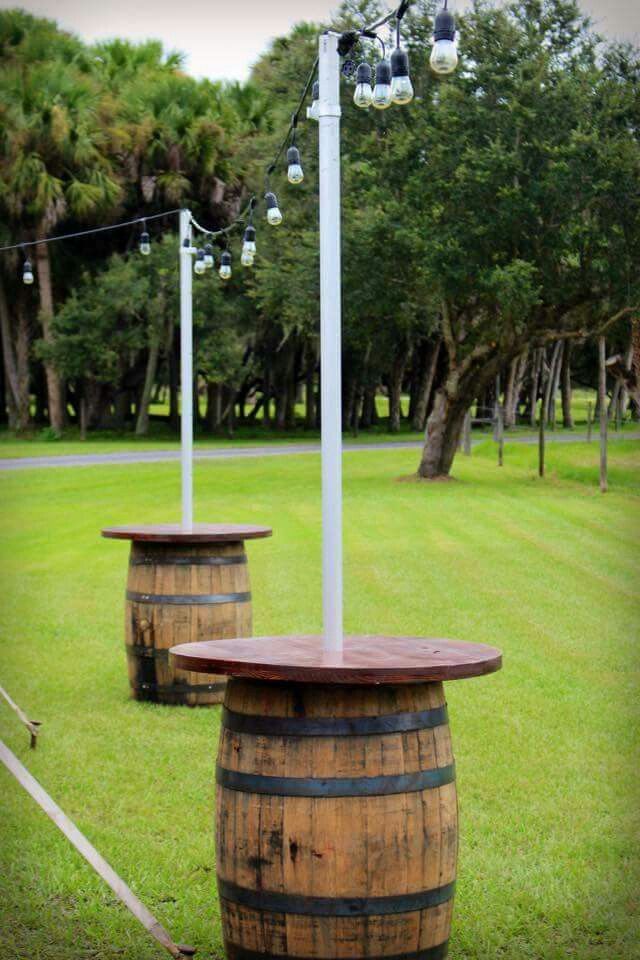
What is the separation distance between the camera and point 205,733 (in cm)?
913

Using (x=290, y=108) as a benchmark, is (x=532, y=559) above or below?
below

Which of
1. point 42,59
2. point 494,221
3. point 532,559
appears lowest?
point 532,559

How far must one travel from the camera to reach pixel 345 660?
191 inches

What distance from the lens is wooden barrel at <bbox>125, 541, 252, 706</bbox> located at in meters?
9.56

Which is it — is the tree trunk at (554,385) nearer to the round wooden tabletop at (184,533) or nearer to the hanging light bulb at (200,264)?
the hanging light bulb at (200,264)

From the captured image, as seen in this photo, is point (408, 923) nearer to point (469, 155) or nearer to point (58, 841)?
point (58, 841)

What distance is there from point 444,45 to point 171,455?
116 ft

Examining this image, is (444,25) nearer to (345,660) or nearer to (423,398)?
(345,660)

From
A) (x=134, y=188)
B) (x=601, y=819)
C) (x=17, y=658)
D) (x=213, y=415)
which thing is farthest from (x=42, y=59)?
(x=213, y=415)

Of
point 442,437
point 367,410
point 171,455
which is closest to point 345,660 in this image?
point 442,437

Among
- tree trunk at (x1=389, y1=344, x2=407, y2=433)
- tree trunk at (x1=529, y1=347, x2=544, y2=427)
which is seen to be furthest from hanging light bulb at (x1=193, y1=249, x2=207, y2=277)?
tree trunk at (x1=389, y1=344, x2=407, y2=433)

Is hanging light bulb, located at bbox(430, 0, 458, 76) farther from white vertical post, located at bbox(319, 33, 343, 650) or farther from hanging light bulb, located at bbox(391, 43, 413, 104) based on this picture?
white vertical post, located at bbox(319, 33, 343, 650)

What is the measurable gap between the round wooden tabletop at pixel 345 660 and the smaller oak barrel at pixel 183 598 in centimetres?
401

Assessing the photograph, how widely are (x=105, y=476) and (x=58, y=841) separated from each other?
2502 centimetres
